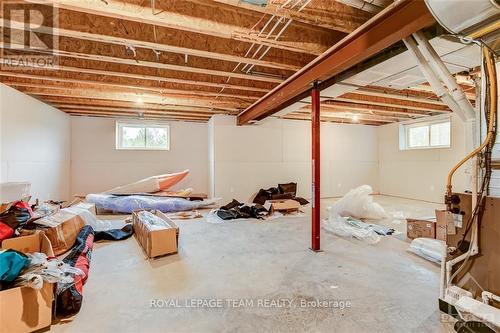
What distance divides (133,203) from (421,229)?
4997 millimetres

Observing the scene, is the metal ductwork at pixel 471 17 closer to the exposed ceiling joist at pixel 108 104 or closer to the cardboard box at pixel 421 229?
the cardboard box at pixel 421 229

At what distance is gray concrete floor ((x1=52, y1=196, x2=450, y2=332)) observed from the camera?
165 centimetres

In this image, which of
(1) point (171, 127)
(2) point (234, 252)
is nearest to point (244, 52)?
(2) point (234, 252)

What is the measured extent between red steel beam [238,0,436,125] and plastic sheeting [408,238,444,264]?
2.20 meters

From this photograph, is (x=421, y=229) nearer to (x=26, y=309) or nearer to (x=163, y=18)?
(x=163, y=18)

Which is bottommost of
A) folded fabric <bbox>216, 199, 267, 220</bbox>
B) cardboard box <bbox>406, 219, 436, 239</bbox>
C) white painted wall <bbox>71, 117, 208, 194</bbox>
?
folded fabric <bbox>216, 199, 267, 220</bbox>

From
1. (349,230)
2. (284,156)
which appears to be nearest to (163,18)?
(349,230)

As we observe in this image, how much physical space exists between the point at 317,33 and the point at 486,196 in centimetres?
209

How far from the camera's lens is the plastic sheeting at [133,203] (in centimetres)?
497

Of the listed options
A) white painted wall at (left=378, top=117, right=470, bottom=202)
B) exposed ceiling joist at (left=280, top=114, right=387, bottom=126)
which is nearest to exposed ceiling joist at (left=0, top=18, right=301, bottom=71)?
exposed ceiling joist at (left=280, top=114, right=387, bottom=126)

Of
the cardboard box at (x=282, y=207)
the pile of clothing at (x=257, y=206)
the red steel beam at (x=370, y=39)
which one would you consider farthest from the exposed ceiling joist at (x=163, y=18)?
the cardboard box at (x=282, y=207)

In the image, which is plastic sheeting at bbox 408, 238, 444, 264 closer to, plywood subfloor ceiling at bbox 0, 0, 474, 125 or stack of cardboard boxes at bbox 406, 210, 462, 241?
stack of cardboard boxes at bbox 406, 210, 462, 241

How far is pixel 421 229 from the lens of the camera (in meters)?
3.25

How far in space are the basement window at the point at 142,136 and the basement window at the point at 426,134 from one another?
693 centimetres
